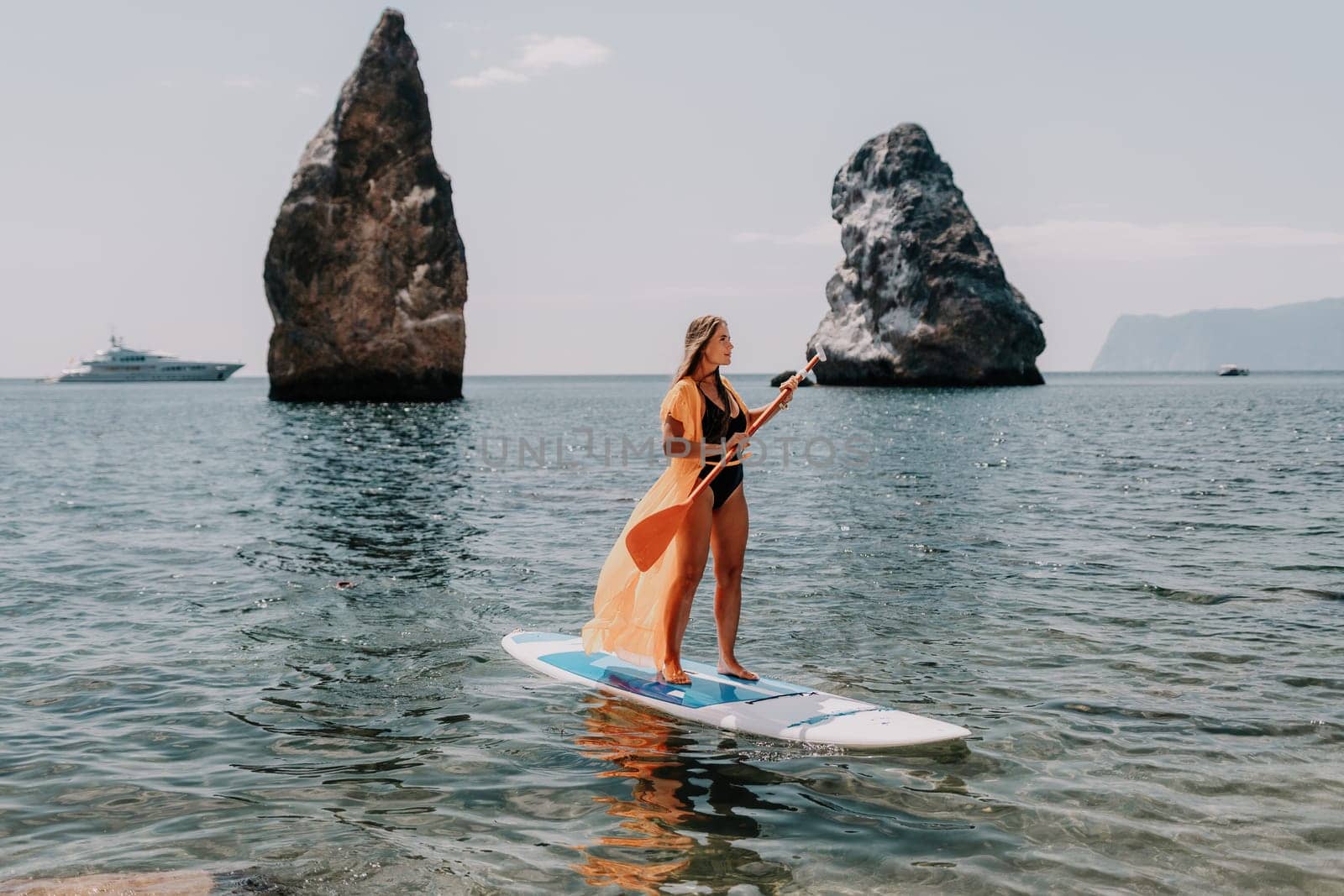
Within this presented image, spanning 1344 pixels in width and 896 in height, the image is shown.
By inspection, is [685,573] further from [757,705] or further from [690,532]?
[757,705]

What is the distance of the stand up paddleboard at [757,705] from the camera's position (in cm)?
655

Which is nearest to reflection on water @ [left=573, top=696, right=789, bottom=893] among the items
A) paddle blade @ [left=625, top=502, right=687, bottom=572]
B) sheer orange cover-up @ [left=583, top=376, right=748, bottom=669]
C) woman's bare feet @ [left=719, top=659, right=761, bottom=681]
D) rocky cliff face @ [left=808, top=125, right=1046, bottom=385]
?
sheer orange cover-up @ [left=583, top=376, right=748, bottom=669]

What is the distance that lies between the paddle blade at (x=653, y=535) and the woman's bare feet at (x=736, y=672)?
1.05 meters

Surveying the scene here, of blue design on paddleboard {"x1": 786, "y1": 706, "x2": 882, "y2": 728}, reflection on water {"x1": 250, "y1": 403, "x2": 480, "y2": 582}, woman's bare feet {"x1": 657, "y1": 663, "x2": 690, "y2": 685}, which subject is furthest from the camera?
reflection on water {"x1": 250, "y1": 403, "x2": 480, "y2": 582}

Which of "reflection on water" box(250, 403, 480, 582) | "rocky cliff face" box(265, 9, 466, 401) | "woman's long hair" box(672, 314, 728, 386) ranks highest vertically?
"rocky cliff face" box(265, 9, 466, 401)

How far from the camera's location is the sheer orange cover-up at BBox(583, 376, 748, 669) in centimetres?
696

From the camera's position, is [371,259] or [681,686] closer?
[681,686]

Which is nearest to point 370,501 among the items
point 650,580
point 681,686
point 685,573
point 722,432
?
point 650,580

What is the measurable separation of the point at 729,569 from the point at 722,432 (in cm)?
102

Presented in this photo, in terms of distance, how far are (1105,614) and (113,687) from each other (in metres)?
8.87

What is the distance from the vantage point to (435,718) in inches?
285

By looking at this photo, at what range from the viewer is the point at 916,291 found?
346 feet

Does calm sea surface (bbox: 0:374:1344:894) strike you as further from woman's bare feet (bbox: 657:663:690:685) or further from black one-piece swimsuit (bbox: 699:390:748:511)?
black one-piece swimsuit (bbox: 699:390:748:511)

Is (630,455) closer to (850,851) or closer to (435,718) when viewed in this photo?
(435,718)
